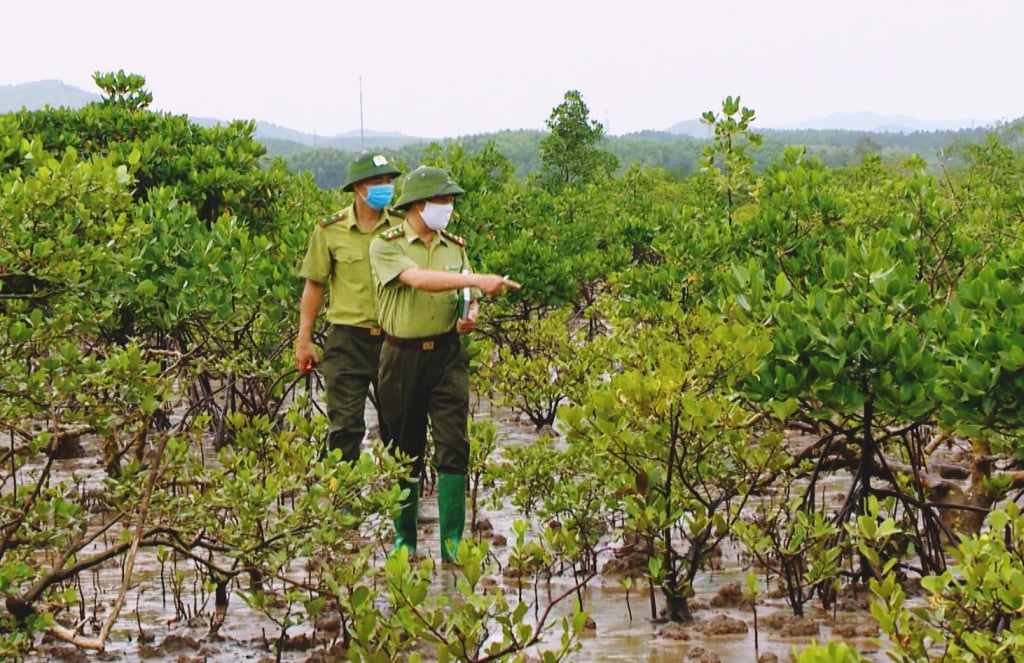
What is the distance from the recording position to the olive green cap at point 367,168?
503 cm

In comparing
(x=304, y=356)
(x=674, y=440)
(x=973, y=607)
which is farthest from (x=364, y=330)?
(x=973, y=607)

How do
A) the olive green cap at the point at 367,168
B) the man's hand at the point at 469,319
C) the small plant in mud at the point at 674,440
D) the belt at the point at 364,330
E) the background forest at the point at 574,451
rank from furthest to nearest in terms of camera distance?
the belt at the point at 364,330 → the olive green cap at the point at 367,168 → the man's hand at the point at 469,319 → the small plant in mud at the point at 674,440 → the background forest at the point at 574,451

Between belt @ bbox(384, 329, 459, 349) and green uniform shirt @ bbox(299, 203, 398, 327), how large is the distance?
17.8 inches

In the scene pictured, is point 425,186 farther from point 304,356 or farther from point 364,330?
point 304,356

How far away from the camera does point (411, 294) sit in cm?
472

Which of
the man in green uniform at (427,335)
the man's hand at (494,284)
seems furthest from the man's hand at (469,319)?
the man's hand at (494,284)

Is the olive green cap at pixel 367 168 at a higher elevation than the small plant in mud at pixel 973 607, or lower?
higher

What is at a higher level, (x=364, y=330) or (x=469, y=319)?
(x=469, y=319)

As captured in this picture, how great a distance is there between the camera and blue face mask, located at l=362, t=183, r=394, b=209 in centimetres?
507

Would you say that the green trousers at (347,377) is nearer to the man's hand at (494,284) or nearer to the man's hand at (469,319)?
the man's hand at (469,319)

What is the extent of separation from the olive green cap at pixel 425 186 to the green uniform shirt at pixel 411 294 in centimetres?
13

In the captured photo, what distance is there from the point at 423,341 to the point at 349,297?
61cm

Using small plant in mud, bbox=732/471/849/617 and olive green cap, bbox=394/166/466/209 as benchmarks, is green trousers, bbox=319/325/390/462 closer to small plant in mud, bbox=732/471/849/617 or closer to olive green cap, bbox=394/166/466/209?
olive green cap, bbox=394/166/466/209

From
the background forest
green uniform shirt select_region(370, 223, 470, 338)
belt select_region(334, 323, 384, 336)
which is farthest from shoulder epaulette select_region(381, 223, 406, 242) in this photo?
the background forest
